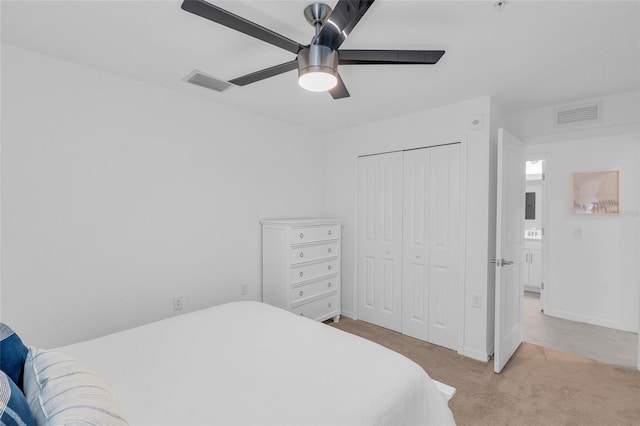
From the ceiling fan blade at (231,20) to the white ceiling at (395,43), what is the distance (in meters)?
0.25

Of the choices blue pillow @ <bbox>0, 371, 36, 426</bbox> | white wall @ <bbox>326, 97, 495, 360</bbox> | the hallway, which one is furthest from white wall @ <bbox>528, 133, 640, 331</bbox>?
blue pillow @ <bbox>0, 371, 36, 426</bbox>

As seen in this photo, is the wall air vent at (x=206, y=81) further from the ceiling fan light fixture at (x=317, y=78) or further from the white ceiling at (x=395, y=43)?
the ceiling fan light fixture at (x=317, y=78)

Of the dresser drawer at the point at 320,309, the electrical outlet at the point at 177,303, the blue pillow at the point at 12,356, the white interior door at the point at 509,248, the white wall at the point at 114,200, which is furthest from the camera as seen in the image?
the dresser drawer at the point at 320,309

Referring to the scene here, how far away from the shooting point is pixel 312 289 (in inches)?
127

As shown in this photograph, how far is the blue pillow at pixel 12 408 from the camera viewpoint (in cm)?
57

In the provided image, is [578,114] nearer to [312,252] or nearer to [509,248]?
[509,248]

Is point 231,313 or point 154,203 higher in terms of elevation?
point 154,203

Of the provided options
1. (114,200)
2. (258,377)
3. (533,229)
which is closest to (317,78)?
(258,377)

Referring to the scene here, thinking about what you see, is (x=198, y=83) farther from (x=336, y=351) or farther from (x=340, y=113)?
(x=336, y=351)

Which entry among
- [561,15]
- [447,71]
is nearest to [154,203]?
[447,71]

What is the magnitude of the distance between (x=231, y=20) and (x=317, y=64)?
0.40 meters

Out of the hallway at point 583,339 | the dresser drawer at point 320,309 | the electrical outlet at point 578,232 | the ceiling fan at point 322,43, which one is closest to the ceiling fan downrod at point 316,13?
the ceiling fan at point 322,43

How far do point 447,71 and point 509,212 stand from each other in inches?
54.8

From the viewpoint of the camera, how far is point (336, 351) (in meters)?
1.44
